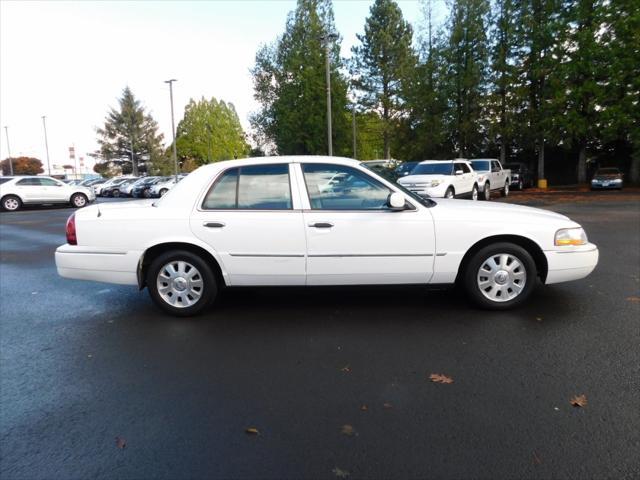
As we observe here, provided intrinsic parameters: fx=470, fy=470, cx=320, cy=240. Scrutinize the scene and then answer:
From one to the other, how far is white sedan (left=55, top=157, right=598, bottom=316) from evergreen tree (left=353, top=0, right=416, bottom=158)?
41466mm

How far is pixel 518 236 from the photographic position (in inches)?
187

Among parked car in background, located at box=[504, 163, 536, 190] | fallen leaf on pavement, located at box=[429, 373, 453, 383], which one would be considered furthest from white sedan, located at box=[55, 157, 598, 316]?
parked car in background, located at box=[504, 163, 536, 190]

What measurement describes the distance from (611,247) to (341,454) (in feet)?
26.8

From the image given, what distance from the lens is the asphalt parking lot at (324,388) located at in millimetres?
2475

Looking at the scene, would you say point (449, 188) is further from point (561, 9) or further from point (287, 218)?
point (561, 9)

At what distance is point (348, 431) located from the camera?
8.96ft

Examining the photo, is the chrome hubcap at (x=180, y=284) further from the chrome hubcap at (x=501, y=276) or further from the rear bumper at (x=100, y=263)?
the chrome hubcap at (x=501, y=276)

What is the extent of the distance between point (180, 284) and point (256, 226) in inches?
39.7

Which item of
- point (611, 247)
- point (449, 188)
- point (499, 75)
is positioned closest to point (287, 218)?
point (611, 247)

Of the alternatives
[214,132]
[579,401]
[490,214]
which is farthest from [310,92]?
[214,132]

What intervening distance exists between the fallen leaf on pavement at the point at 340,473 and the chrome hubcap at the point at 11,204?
86.3 feet

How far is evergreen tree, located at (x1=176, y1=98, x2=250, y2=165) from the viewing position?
74.4 m

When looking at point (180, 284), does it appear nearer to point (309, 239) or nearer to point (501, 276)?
point (309, 239)

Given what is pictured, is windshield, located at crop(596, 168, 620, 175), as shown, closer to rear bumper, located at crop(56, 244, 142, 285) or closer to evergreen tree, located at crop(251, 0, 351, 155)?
evergreen tree, located at crop(251, 0, 351, 155)
